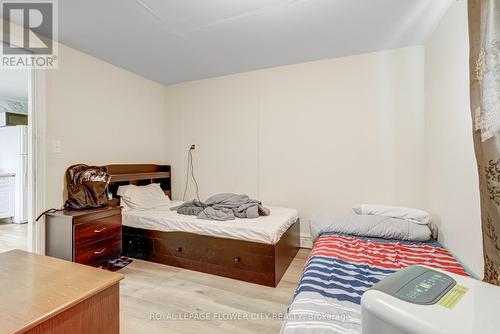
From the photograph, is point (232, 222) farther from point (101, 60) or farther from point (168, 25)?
point (101, 60)

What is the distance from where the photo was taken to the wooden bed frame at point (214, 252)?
2129mm

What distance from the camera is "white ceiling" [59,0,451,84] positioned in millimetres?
1916

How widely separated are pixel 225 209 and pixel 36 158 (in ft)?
6.20

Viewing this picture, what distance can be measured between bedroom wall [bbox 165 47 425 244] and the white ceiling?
28 centimetres

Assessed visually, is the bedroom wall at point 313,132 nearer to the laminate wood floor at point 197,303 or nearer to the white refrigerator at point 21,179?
the laminate wood floor at point 197,303

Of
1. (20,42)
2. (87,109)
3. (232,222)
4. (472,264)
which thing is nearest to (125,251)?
(232,222)

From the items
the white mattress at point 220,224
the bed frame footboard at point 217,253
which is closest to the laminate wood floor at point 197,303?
the bed frame footboard at point 217,253

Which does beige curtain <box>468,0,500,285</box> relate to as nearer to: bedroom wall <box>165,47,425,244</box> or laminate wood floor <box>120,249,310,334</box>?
laminate wood floor <box>120,249,310,334</box>

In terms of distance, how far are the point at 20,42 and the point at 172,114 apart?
6.30 ft

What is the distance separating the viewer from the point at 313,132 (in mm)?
3012

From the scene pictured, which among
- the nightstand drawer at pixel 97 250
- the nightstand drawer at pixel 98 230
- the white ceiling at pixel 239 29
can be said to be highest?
the white ceiling at pixel 239 29

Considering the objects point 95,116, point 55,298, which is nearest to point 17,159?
point 95,116

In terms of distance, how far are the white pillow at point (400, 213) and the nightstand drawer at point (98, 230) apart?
8.21ft

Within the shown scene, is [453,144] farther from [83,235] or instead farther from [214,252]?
[83,235]
